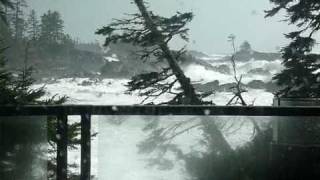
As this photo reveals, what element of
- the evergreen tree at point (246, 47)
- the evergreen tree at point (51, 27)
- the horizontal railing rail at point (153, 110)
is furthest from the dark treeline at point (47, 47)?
the horizontal railing rail at point (153, 110)

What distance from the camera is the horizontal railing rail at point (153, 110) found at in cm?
325

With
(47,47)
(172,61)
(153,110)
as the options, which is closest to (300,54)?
(172,61)

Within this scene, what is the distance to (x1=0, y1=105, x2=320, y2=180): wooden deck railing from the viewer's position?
10.7 ft

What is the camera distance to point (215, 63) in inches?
2494

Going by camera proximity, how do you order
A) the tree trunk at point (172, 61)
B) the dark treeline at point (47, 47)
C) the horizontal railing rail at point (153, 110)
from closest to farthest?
the horizontal railing rail at point (153, 110)
the tree trunk at point (172, 61)
the dark treeline at point (47, 47)

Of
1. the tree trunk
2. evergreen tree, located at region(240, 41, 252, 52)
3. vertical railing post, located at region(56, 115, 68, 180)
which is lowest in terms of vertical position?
vertical railing post, located at region(56, 115, 68, 180)

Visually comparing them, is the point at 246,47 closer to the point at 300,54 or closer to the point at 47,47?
the point at 47,47

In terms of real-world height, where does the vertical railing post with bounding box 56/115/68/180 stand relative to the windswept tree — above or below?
below

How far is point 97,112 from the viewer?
3.30 metres

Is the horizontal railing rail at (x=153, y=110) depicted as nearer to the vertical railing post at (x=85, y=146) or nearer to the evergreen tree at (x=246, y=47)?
the vertical railing post at (x=85, y=146)

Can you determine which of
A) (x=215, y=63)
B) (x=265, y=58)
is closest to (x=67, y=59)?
(x=215, y=63)

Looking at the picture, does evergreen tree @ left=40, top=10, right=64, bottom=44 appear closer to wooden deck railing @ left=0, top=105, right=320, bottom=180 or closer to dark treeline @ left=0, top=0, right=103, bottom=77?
dark treeline @ left=0, top=0, right=103, bottom=77

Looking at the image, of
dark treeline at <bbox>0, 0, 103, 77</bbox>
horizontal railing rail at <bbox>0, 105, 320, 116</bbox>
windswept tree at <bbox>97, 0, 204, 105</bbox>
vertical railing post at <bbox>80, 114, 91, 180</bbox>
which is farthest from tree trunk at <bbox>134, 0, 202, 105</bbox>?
dark treeline at <bbox>0, 0, 103, 77</bbox>

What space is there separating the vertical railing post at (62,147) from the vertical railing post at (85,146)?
0.46 feet
